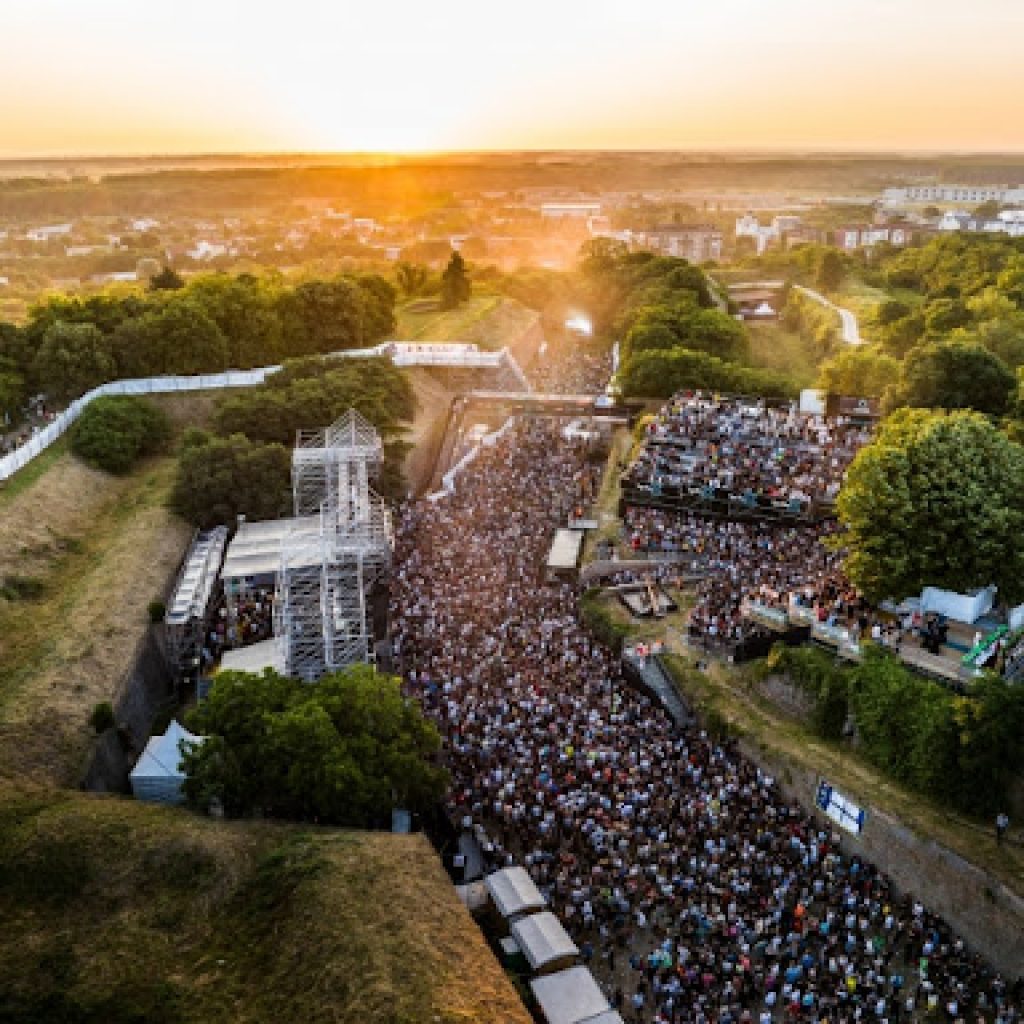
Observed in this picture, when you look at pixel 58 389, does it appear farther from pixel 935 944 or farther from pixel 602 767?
pixel 935 944

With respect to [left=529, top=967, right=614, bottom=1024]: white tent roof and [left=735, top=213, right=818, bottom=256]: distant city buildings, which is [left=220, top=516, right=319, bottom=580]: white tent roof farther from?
[left=735, top=213, right=818, bottom=256]: distant city buildings

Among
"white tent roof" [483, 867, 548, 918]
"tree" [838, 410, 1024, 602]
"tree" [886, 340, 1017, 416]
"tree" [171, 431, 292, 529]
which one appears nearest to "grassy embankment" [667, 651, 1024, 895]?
"tree" [838, 410, 1024, 602]

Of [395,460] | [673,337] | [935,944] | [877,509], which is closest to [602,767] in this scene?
[935,944]

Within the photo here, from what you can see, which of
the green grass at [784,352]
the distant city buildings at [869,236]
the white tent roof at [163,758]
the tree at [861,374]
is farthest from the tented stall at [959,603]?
the distant city buildings at [869,236]

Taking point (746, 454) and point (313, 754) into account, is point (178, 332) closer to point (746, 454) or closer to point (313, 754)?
point (746, 454)

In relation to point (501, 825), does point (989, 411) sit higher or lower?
higher

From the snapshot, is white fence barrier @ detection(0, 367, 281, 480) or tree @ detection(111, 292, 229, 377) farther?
tree @ detection(111, 292, 229, 377)
